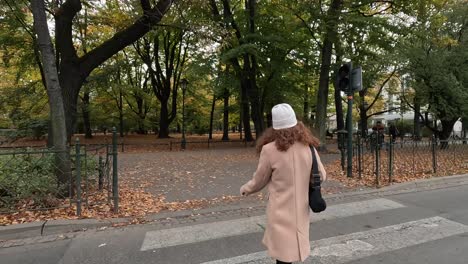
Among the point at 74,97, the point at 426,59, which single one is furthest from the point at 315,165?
the point at 426,59

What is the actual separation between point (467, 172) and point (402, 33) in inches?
265

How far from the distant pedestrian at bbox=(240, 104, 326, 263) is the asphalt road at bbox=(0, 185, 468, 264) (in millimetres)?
1444

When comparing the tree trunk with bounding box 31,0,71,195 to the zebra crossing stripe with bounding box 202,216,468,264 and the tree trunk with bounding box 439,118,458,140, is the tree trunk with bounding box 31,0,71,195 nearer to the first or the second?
the zebra crossing stripe with bounding box 202,216,468,264

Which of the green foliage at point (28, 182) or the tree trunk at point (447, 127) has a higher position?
the tree trunk at point (447, 127)

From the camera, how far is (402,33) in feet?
46.0

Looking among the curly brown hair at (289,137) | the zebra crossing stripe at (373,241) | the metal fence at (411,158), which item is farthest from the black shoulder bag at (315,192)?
the metal fence at (411,158)

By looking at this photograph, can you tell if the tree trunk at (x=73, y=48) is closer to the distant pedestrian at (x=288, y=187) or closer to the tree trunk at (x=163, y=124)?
the distant pedestrian at (x=288, y=187)

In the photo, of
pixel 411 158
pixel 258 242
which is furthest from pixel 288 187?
pixel 411 158

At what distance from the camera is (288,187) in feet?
9.11

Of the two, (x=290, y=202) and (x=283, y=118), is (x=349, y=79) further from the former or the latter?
(x=290, y=202)

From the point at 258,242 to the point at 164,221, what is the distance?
193 centimetres

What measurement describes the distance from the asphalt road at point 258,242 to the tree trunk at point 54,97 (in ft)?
5.63

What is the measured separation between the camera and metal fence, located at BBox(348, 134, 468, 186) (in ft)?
31.9

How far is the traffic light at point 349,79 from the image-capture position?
30.1ft
